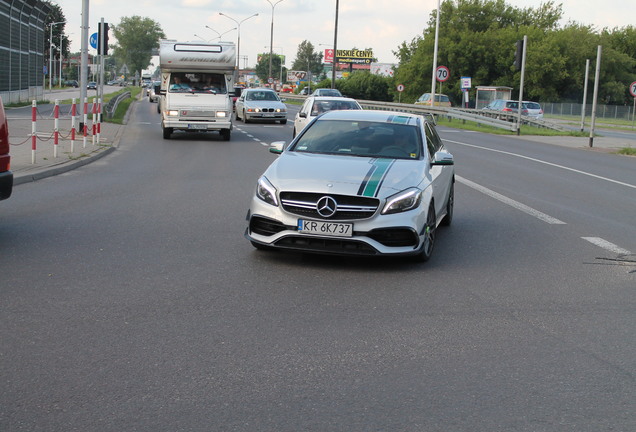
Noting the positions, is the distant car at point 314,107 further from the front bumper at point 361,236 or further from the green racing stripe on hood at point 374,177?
the front bumper at point 361,236

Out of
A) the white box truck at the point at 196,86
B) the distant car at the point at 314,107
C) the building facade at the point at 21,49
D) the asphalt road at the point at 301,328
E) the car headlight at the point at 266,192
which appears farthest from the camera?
the building facade at the point at 21,49

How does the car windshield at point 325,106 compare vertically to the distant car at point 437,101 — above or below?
below

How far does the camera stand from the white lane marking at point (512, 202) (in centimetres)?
1139

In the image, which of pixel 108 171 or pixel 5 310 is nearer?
pixel 5 310

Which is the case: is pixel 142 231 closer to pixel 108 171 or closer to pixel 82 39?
pixel 108 171

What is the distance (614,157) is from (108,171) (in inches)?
659

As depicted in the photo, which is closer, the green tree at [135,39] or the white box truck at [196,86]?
the white box truck at [196,86]

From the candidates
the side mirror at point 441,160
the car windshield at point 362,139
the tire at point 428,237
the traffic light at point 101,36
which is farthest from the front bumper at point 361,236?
the traffic light at point 101,36

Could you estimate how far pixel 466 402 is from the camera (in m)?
4.38

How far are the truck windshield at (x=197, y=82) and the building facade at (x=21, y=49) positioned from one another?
19.3 metres

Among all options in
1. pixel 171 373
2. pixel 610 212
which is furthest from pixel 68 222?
pixel 610 212

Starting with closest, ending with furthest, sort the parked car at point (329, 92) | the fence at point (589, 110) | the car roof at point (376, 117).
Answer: the car roof at point (376, 117), the parked car at point (329, 92), the fence at point (589, 110)

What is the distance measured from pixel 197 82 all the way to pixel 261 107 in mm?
12753

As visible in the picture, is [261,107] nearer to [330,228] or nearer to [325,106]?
[325,106]
